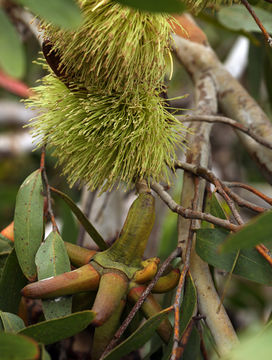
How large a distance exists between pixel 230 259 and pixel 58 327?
0.26 m

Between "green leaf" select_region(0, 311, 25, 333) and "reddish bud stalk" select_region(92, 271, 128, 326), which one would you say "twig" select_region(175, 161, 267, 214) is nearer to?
"reddish bud stalk" select_region(92, 271, 128, 326)

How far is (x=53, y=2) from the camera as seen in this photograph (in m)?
0.47

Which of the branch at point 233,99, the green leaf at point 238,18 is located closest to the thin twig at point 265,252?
the branch at point 233,99

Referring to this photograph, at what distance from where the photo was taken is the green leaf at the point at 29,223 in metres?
0.72

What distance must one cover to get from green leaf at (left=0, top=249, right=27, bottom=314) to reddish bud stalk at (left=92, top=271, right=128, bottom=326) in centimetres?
17

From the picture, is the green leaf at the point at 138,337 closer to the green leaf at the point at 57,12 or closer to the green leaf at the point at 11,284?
the green leaf at the point at 11,284

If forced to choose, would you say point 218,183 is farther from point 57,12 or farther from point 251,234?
point 57,12

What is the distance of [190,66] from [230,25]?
14 centimetres

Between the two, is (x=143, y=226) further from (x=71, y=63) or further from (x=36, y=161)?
(x=36, y=161)

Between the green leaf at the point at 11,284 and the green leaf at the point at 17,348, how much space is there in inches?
10.3

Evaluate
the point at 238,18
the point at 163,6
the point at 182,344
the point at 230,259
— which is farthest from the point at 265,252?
the point at 238,18

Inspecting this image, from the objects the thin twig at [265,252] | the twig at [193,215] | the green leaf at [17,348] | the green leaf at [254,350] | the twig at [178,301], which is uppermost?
the green leaf at [254,350]

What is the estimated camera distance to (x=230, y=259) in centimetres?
70

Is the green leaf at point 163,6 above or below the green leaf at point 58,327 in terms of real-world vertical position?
above
